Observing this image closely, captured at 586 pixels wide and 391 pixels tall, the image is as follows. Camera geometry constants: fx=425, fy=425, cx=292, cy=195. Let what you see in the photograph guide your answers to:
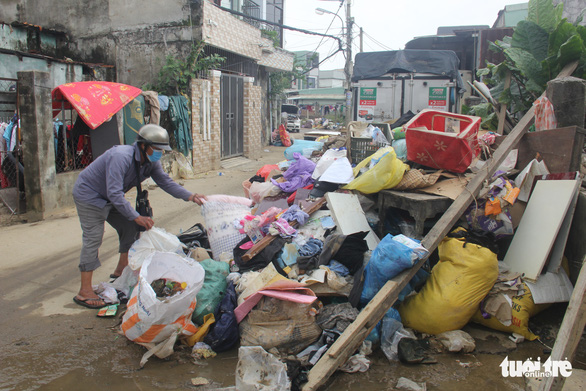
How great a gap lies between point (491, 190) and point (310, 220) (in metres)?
1.79

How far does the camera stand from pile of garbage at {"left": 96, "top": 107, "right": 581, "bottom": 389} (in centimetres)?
302

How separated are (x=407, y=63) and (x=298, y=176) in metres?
5.28

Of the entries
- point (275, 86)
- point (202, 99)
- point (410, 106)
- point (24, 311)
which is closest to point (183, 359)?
point (24, 311)

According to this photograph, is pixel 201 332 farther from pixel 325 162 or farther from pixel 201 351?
pixel 325 162

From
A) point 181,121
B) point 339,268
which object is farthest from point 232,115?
point 339,268

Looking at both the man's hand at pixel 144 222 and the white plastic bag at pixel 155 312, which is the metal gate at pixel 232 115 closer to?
the man's hand at pixel 144 222

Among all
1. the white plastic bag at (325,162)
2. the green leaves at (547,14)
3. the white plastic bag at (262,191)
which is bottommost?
the white plastic bag at (262,191)

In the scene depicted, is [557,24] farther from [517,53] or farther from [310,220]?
[310,220]

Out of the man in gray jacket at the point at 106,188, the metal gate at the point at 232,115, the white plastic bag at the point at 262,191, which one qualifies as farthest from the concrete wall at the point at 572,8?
the man in gray jacket at the point at 106,188

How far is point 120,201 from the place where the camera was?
3.48 metres

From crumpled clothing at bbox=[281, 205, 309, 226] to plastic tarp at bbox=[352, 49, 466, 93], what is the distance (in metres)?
6.19

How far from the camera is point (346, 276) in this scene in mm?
3633

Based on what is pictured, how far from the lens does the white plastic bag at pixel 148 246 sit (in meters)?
3.65

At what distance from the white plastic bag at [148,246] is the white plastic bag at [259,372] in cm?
145
